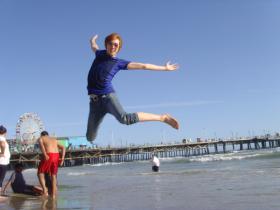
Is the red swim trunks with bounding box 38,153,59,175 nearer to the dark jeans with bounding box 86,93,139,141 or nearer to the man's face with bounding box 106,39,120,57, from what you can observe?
the dark jeans with bounding box 86,93,139,141

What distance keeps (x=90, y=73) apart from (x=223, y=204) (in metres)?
4.21

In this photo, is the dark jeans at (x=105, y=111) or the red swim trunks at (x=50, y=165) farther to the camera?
the red swim trunks at (x=50, y=165)

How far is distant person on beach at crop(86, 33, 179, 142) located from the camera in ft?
16.2

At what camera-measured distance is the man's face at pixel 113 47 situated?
5.02 metres

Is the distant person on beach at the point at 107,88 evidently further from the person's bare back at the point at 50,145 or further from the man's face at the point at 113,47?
the person's bare back at the point at 50,145

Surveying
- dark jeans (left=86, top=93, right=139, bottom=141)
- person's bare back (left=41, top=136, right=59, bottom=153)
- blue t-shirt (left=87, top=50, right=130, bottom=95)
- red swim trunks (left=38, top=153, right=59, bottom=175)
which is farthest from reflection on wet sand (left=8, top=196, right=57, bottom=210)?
blue t-shirt (left=87, top=50, right=130, bottom=95)

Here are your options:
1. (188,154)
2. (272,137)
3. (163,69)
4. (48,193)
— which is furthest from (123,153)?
(163,69)

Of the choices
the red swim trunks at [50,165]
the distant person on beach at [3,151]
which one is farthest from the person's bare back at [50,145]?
the distant person on beach at [3,151]

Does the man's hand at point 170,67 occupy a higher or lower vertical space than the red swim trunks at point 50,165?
higher

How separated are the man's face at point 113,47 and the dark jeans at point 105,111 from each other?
0.48m

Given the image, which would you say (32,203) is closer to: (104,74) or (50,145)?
(50,145)

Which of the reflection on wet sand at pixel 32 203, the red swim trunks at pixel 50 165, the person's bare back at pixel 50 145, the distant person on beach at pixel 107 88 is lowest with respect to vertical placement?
the reflection on wet sand at pixel 32 203

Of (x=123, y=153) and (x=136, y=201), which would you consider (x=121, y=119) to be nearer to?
(x=136, y=201)

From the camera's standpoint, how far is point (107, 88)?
4.98 metres
